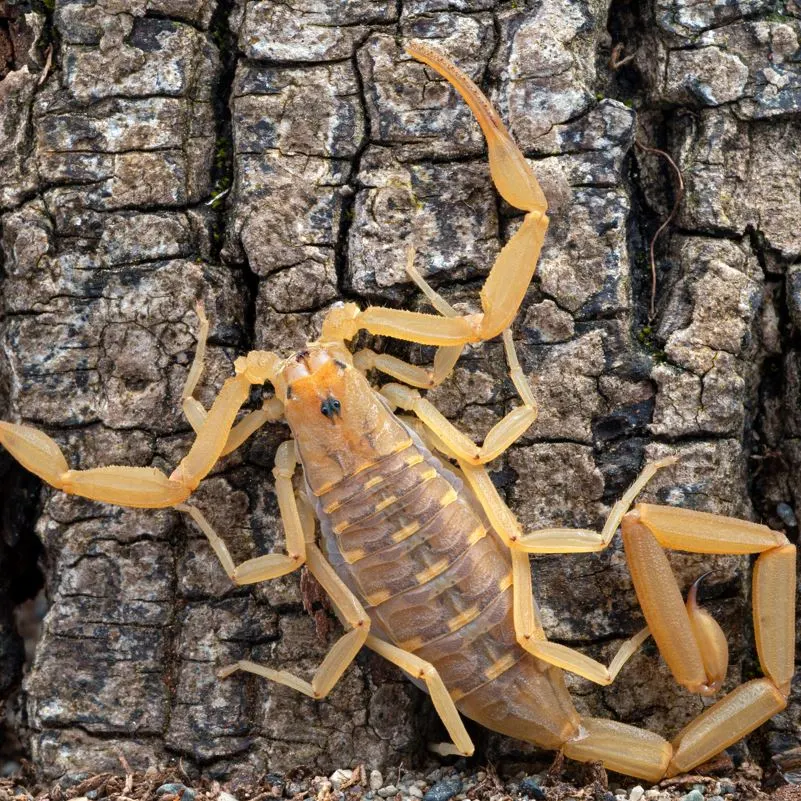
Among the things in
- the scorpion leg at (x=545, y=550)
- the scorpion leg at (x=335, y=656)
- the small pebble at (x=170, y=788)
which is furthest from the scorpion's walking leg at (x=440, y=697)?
the small pebble at (x=170, y=788)

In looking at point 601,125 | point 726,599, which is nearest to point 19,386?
point 601,125

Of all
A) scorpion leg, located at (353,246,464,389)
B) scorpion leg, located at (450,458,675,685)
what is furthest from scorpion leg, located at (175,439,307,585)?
scorpion leg, located at (450,458,675,685)

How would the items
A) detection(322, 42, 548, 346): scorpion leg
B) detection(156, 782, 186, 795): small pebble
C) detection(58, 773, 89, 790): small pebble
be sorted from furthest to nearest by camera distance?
detection(58, 773, 89, 790): small pebble < detection(156, 782, 186, 795): small pebble < detection(322, 42, 548, 346): scorpion leg

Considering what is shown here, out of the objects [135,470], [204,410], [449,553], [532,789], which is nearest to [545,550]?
[449,553]

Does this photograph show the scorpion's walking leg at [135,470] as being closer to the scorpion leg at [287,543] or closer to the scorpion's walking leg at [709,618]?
the scorpion leg at [287,543]

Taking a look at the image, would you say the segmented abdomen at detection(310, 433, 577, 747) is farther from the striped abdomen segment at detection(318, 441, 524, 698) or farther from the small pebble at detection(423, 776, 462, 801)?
the small pebble at detection(423, 776, 462, 801)

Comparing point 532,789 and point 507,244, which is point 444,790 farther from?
point 507,244

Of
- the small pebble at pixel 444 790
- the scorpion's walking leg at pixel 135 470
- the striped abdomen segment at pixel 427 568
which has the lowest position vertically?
the small pebble at pixel 444 790
